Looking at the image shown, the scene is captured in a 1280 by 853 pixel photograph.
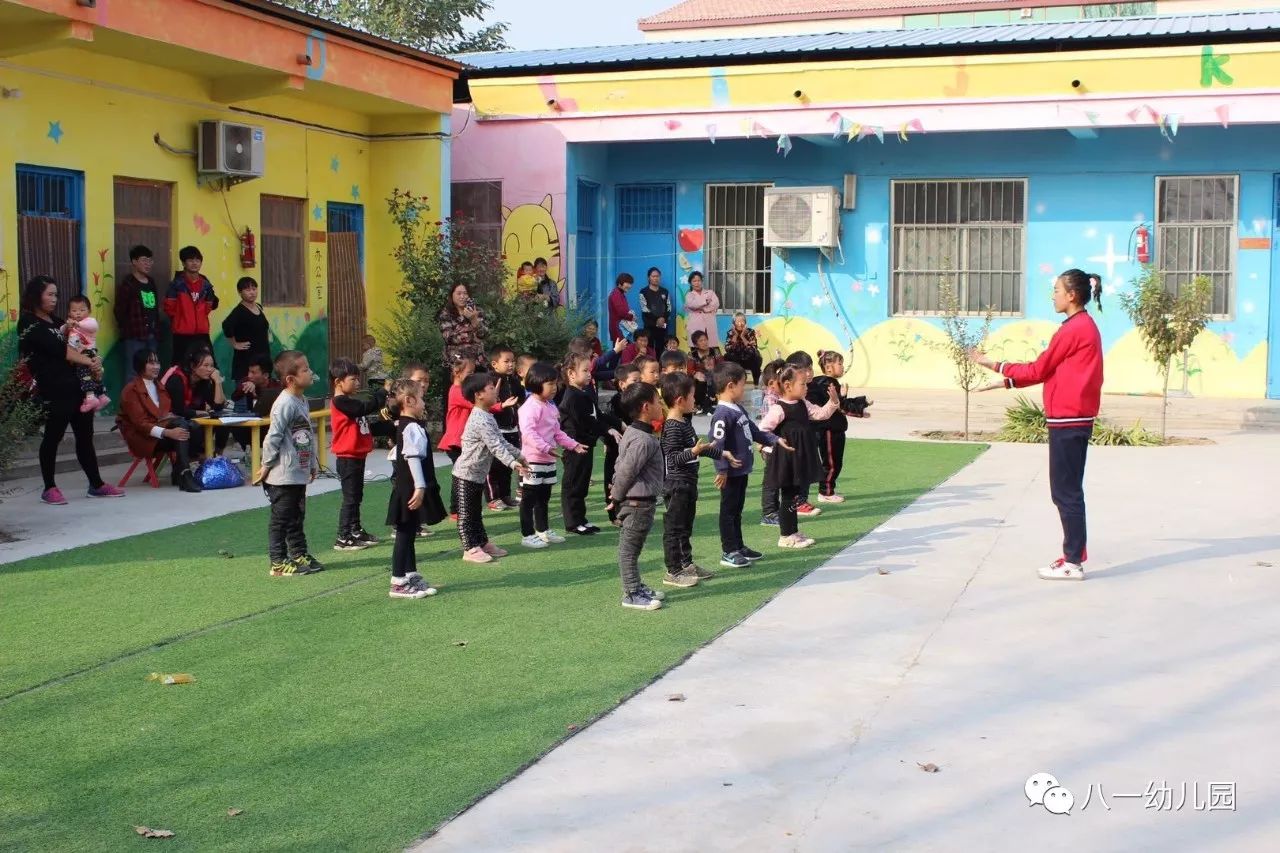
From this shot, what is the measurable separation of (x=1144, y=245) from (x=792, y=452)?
446 inches

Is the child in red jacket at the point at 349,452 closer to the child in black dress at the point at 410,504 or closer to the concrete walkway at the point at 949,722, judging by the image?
the child in black dress at the point at 410,504

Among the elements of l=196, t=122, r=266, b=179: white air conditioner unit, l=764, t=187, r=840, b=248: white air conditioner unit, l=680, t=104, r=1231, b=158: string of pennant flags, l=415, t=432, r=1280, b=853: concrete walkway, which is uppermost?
l=680, t=104, r=1231, b=158: string of pennant flags

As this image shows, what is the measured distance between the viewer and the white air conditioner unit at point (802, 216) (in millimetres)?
20250

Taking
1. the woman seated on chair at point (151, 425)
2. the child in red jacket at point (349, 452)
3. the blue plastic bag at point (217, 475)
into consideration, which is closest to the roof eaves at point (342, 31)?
the woman seated on chair at point (151, 425)

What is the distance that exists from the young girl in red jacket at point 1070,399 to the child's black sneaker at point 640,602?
2.42 m

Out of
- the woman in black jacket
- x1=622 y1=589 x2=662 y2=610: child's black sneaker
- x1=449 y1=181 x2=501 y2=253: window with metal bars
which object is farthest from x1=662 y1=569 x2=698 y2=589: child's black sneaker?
x1=449 y1=181 x2=501 y2=253: window with metal bars

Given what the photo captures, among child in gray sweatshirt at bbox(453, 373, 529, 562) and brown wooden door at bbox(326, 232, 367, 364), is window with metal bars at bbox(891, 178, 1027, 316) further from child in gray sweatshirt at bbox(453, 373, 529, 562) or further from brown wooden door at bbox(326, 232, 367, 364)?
child in gray sweatshirt at bbox(453, 373, 529, 562)

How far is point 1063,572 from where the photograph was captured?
8.59 meters

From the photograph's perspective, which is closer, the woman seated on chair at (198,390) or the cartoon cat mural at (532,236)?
the woman seated on chair at (198,390)

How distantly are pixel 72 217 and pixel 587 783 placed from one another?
10555 millimetres

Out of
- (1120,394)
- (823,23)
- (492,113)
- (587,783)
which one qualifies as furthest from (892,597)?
(823,23)

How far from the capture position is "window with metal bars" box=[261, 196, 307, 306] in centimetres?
1675

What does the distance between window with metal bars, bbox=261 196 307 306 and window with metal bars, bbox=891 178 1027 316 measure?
26.6 feet

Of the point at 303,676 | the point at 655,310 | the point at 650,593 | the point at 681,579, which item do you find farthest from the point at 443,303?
the point at 303,676
